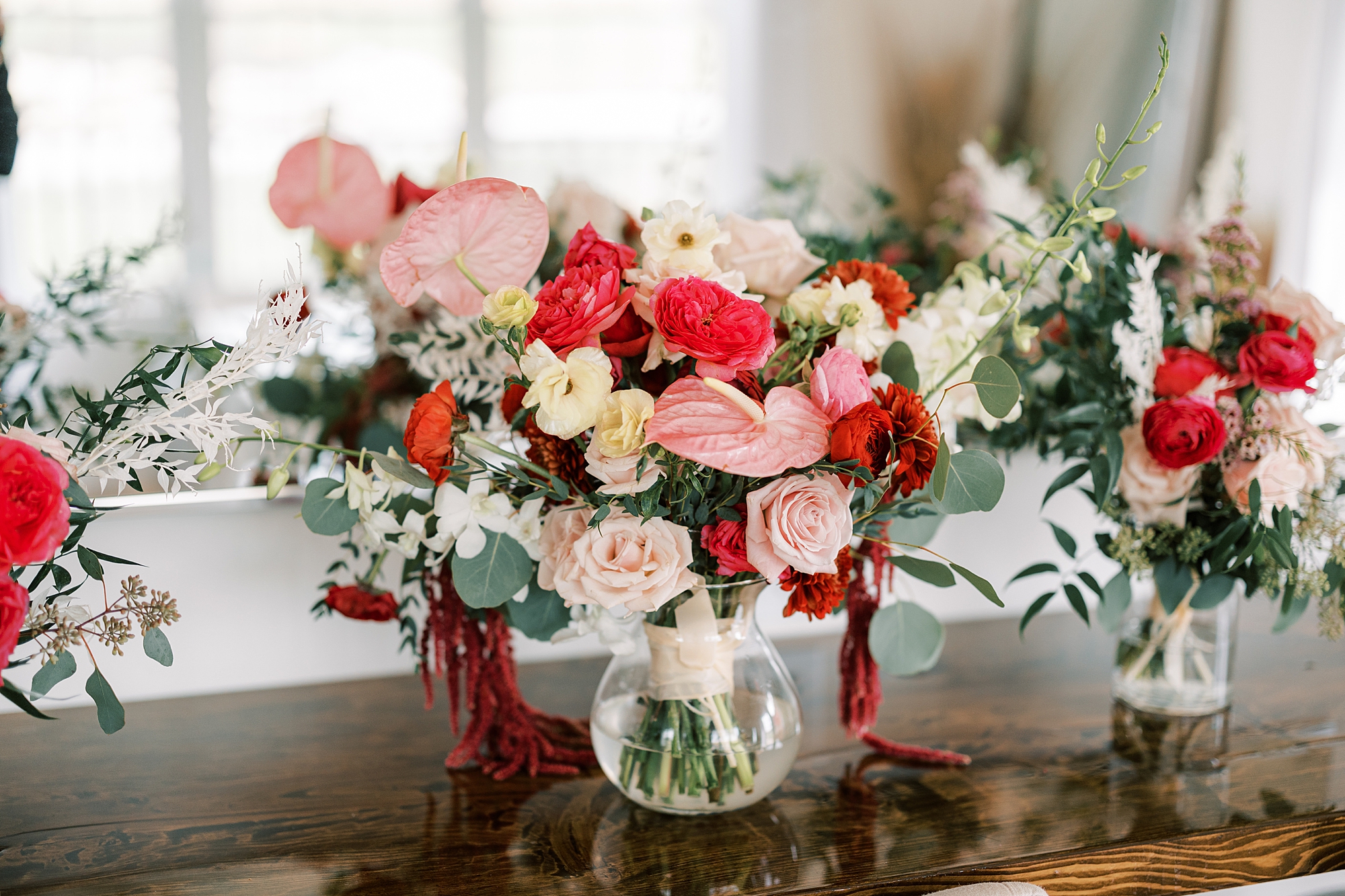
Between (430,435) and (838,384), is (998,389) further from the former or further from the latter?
(430,435)

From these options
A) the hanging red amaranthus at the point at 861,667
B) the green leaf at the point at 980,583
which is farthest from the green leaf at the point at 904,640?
the green leaf at the point at 980,583

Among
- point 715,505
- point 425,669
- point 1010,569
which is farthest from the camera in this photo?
point 1010,569

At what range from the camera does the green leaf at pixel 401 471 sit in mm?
675

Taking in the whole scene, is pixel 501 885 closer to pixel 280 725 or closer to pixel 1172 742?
pixel 280 725

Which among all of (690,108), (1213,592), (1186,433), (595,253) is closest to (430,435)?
(595,253)

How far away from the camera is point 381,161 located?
1.41 meters

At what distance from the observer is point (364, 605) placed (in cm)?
80

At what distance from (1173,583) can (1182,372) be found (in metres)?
0.20

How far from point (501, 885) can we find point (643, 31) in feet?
4.32

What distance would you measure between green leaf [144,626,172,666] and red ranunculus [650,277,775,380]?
407 millimetres

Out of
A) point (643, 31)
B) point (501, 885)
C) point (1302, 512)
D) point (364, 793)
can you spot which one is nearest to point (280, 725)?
point (364, 793)

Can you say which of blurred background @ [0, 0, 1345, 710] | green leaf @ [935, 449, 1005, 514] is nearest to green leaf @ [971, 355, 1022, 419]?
green leaf @ [935, 449, 1005, 514]

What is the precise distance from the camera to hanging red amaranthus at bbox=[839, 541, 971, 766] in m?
0.85

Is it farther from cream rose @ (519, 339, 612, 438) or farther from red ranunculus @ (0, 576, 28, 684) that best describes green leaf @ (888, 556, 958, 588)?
red ranunculus @ (0, 576, 28, 684)
